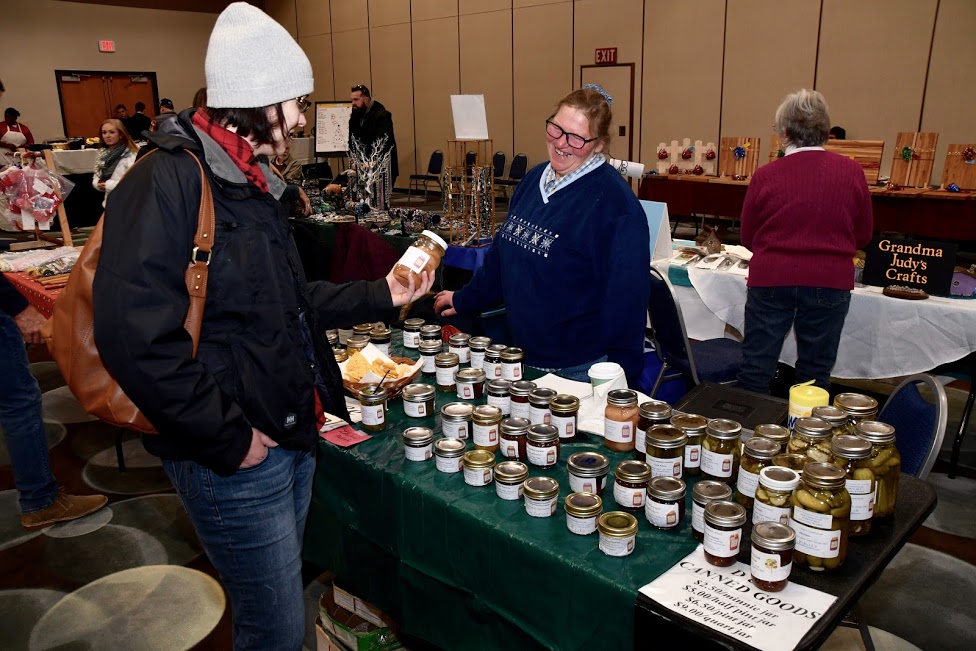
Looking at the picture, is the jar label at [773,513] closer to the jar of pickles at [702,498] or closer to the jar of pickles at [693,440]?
the jar of pickles at [702,498]

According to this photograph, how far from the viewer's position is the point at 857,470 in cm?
125

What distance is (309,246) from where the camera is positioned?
13.9 ft

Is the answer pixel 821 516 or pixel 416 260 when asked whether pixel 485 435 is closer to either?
pixel 416 260

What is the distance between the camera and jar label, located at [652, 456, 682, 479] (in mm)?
1433

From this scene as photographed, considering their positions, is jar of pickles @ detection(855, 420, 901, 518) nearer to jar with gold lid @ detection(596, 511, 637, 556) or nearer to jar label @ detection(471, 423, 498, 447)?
jar with gold lid @ detection(596, 511, 637, 556)

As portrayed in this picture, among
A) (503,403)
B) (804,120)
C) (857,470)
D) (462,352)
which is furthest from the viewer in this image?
(804,120)

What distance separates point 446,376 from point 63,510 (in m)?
2.09

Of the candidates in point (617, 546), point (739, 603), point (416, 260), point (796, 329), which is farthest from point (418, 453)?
point (796, 329)

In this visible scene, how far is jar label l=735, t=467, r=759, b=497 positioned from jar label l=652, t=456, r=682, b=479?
124 millimetres

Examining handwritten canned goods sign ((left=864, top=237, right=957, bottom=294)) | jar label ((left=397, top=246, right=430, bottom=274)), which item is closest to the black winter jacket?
jar label ((left=397, top=246, right=430, bottom=274))

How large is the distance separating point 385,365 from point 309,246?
232 centimetres

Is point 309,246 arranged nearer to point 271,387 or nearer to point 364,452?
point 364,452

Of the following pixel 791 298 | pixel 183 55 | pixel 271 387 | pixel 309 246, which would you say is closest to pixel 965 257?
pixel 791 298

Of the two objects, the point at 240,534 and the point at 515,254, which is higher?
the point at 515,254
